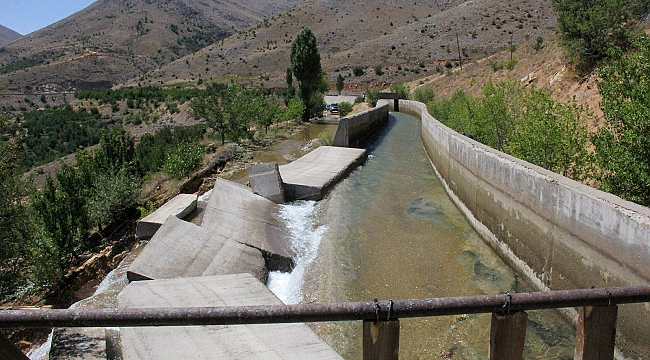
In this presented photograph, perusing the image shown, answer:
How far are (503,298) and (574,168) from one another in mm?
8495

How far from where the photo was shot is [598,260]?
271 inches

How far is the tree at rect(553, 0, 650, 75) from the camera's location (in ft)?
59.1

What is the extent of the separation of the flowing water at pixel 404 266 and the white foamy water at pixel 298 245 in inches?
0.9

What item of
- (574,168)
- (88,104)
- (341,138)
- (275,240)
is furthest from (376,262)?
(88,104)

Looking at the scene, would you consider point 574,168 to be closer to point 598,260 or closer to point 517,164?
point 517,164

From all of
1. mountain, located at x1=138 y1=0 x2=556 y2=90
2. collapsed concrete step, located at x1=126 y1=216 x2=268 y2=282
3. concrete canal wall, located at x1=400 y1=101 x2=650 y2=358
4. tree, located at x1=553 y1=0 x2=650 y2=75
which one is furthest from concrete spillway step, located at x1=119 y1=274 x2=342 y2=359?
mountain, located at x1=138 y1=0 x2=556 y2=90

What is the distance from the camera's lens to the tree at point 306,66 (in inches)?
1439

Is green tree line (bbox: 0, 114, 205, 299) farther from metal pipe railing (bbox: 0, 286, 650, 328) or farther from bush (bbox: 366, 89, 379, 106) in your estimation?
bush (bbox: 366, 89, 379, 106)

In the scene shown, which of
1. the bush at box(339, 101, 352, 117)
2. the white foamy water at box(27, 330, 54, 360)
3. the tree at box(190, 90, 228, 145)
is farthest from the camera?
the bush at box(339, 101, 352, 117)

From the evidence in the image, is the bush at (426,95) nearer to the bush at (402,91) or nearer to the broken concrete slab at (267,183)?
the bush at (402,91)

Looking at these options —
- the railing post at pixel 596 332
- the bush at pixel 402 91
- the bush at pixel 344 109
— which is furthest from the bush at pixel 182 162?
the bush at pixel 402 91

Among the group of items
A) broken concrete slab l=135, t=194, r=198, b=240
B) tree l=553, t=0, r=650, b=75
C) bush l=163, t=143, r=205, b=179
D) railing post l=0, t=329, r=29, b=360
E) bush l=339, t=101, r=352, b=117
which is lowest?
broken concrete slab l=135, t=194, r=198, b=240

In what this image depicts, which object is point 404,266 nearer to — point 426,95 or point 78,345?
point 78,345

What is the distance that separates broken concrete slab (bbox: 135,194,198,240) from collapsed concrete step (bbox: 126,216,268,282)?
145 centimetres
